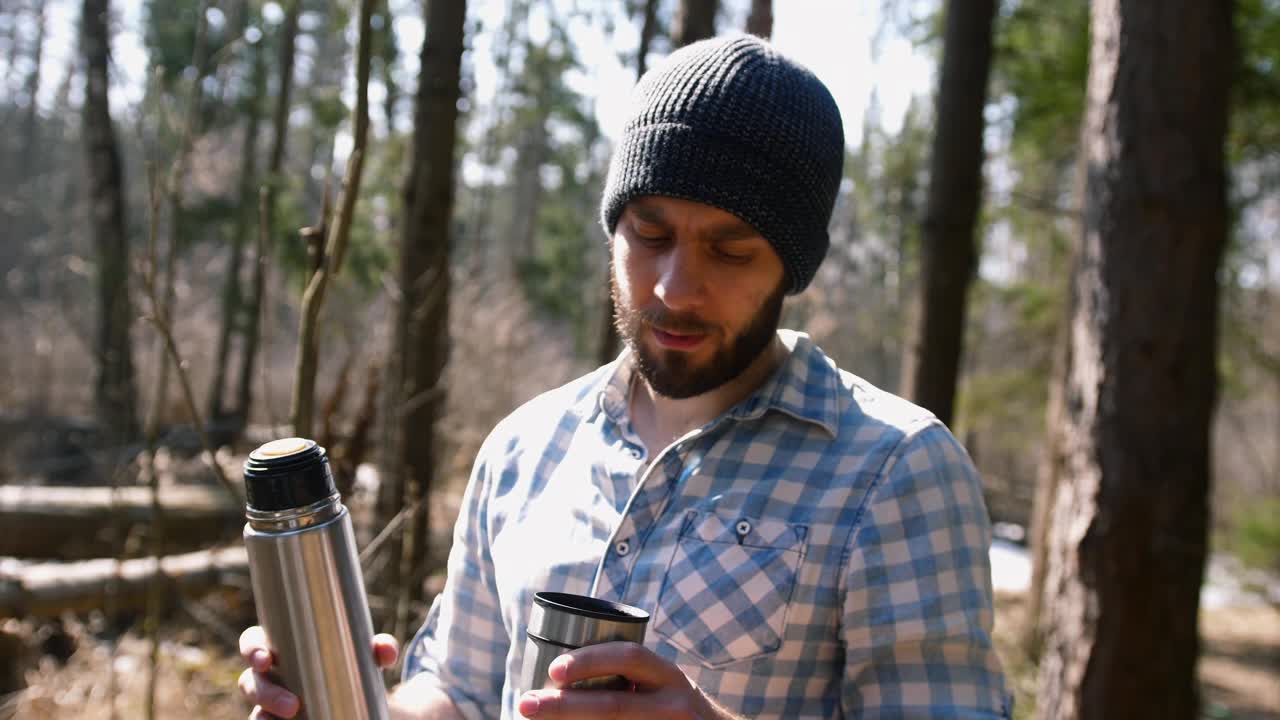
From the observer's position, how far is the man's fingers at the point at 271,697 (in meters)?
1.22

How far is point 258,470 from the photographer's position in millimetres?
1125

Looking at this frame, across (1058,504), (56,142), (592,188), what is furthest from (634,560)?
(56,142)

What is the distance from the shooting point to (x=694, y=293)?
5.24 ft

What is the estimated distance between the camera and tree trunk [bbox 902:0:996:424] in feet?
15.1

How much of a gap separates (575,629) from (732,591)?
367 mm

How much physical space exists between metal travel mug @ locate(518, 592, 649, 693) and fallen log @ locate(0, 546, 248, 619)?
16.4 feet

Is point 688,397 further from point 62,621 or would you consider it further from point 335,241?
point 62,621

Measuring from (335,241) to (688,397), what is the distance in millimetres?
948

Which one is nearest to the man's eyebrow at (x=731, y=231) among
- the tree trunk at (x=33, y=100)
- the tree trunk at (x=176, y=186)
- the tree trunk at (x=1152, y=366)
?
the tree trunk at (x=176, y=186)

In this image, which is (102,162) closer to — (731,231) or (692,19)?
(692,19)

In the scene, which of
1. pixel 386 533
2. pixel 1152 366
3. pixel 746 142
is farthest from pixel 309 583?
pixel 1152 366

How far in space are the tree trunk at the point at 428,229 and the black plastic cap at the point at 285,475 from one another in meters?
3.30

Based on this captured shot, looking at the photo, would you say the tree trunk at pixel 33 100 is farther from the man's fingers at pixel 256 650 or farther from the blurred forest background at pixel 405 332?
the man's fingers at pixel 256 650

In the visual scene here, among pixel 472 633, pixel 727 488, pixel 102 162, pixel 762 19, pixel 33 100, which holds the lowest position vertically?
pixel 472 633
